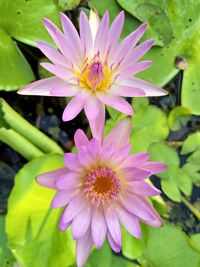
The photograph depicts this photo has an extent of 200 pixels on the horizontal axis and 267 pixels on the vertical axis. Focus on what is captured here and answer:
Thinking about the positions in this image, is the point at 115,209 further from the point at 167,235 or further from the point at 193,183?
the point at 193,183

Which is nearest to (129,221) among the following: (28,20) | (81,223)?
(81,223)

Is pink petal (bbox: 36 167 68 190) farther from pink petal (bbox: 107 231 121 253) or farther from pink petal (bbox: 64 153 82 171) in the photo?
pink petal (bbox: 107 231 121 253)

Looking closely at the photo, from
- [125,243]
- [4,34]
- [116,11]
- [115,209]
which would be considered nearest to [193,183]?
[125,243]

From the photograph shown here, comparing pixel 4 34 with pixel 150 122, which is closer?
pixel 4 34

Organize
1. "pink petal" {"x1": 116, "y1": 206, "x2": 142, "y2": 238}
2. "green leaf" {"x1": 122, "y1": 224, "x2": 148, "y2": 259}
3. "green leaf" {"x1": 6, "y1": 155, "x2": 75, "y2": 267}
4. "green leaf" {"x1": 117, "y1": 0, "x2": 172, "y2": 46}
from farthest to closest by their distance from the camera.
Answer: "green leaf" {"x1": 117, "y1": 0, "x2": 172, "y2": 46} < "green leaf" {"x1": 122, "y1": 224, "x2": 148, "y2": 259} < "green leaf" {"x1": 6, "y1": 155, "x2": 75, "y2": 267} < "pink petal" {"x1": 116, "y1": 206, "x2": 142, "y2": 238}

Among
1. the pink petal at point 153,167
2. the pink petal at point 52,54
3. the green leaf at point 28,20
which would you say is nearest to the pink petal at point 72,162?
the pink petal at point 153,167

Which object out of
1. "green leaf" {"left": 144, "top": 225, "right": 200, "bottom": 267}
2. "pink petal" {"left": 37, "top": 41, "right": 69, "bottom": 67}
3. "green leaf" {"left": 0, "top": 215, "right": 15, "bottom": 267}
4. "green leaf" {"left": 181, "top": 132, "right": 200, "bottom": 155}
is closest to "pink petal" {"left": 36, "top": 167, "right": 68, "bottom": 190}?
"pink petal" {"left": 37, "top": 41, "right": 69, "bottom": 67}

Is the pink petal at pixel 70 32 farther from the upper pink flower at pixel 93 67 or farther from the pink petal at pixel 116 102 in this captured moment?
the pink petal at pixel 116 102
